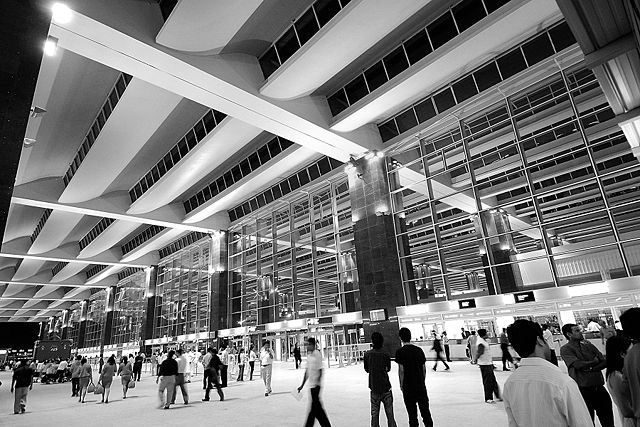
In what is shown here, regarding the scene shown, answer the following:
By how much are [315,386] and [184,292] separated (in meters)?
31.7

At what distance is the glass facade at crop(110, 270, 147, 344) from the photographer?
1644 inches

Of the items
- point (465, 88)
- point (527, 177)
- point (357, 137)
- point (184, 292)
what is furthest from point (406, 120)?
point (184, 292)

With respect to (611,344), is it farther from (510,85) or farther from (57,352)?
(57,352)

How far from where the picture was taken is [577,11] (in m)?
4.91

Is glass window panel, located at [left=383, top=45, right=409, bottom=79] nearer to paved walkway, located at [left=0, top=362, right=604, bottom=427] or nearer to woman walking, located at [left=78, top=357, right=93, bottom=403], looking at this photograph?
paved walkway, located at [left=0, top=362, right=604, bottom=427]

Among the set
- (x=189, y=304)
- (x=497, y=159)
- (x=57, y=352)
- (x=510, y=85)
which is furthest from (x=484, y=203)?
(x=57, y=352)

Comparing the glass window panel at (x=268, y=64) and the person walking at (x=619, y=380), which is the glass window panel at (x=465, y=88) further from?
the person walking at (x=619, y=380)

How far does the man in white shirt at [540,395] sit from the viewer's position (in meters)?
→ 1.92

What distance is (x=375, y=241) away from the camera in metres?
18.1

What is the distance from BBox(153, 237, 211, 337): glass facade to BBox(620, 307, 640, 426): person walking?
96.6 feet

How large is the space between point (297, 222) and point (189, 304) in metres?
13.9

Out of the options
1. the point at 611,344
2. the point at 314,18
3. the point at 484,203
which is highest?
the point at 314,18

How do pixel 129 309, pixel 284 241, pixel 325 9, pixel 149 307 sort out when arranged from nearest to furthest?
1. pixel 325 9
2. pixel 284 241
3. pixel 149 307
4. pixel 129 309

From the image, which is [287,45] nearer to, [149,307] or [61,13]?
[61,13]
